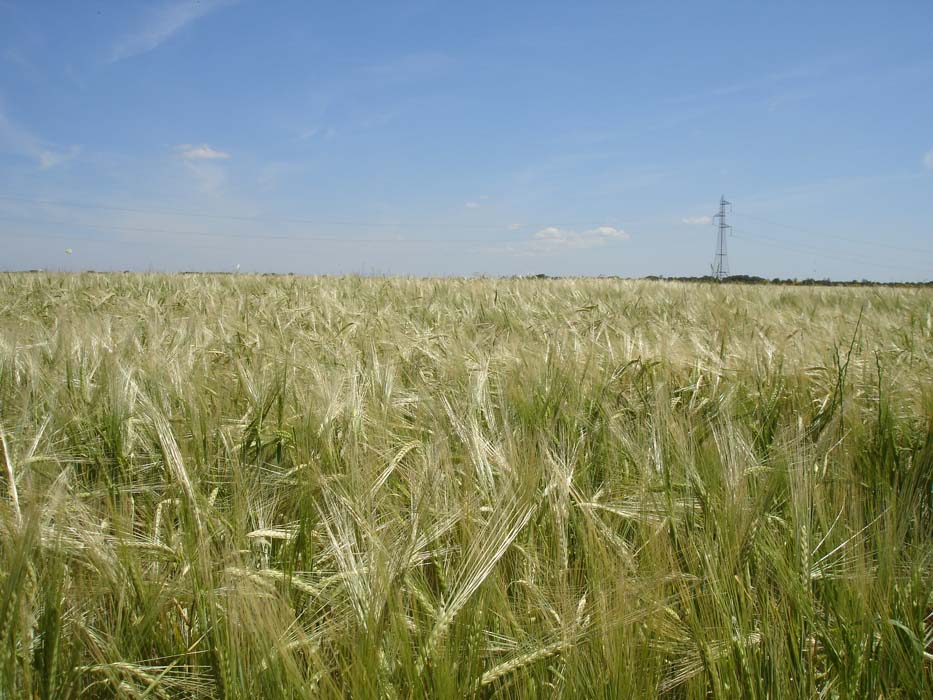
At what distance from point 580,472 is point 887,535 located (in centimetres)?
58

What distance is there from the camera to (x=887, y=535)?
2.78 feet

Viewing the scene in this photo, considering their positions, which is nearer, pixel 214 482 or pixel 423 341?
pixel 214 482

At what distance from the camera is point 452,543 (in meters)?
1.11

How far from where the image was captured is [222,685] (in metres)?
0.73

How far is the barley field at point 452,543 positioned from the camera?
716 mm

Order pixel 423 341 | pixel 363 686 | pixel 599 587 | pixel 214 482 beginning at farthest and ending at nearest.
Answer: pixel 423 341
pixel 214 482
pixel 599 587
pixel 363 686

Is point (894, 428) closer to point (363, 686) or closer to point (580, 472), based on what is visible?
point (580, 472)

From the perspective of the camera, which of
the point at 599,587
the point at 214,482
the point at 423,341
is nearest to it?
the point at 599,587

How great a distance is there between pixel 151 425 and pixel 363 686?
0.98m

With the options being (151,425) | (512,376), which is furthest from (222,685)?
(512,376)

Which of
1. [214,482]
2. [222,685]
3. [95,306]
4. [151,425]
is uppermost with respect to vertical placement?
[95,306]

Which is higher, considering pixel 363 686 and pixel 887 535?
pixel 887 535

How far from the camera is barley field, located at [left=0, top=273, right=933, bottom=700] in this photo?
716 millimetres

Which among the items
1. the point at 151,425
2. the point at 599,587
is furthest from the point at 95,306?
the point at 599,587
